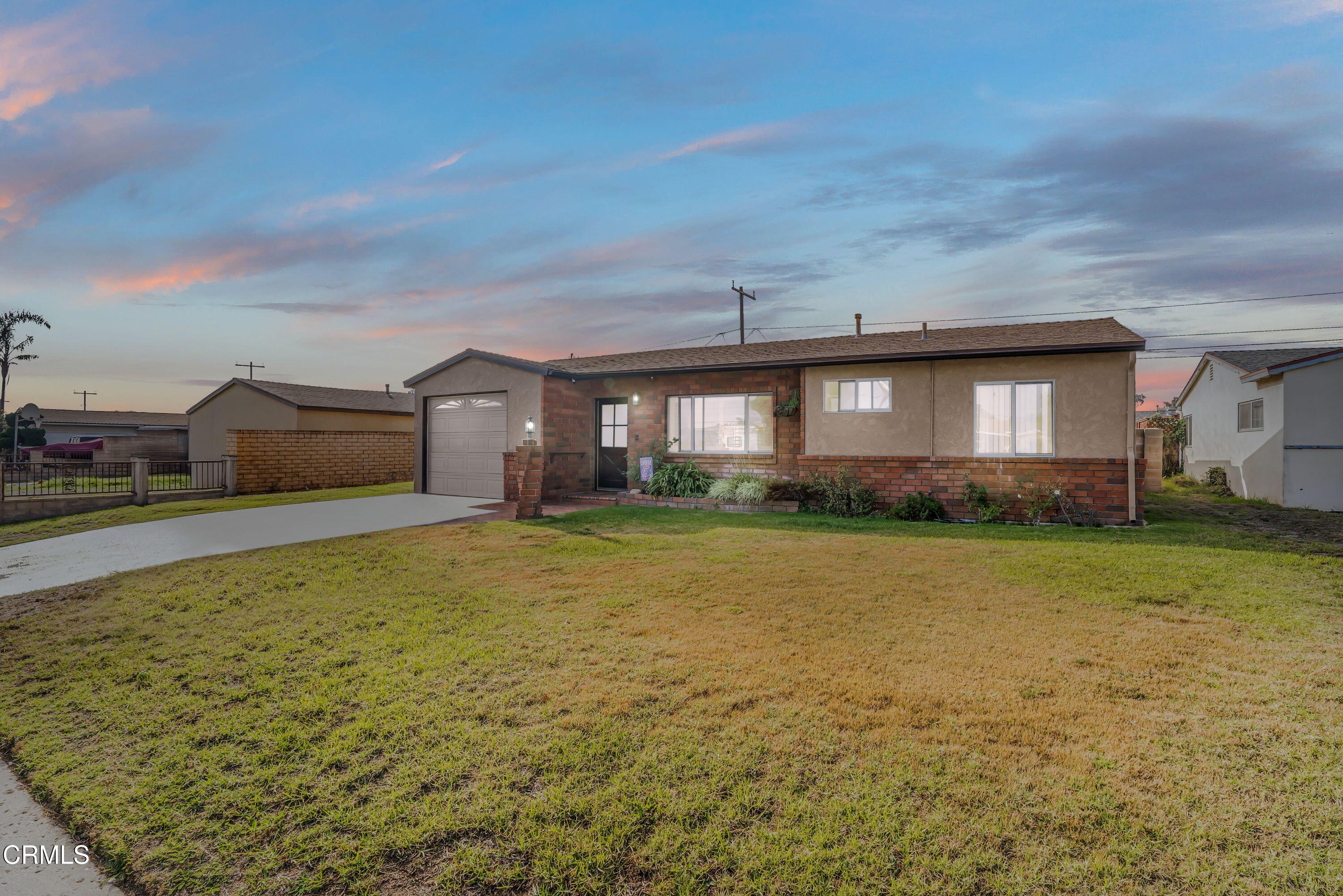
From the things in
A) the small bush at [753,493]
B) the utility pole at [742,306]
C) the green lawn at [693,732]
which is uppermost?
the utility pole at [742,306]

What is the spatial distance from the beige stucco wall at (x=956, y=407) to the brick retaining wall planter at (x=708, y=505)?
53.7 inches

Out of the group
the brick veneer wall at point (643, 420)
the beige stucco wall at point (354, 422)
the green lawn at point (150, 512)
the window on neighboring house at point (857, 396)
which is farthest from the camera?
the beige stucco wall at point (354, 422)

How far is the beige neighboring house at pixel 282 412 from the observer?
2048 cm

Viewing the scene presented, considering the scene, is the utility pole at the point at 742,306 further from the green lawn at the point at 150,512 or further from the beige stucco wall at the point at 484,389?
the green lawn at the point at 150,512

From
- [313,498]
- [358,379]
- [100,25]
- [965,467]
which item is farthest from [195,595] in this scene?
[358,379]

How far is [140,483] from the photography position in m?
13.7

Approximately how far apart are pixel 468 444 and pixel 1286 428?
779 inches

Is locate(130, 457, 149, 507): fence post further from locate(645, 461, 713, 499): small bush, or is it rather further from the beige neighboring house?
locate(645, 461, 713, 499): small bush

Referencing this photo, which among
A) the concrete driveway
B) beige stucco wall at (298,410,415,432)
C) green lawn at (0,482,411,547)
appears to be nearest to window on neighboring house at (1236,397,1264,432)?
the concrete driveway

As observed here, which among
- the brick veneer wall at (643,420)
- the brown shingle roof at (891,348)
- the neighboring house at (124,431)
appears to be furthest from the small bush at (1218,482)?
the neighboring house at (124,431)

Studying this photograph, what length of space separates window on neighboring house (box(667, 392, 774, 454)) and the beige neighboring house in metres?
10.3

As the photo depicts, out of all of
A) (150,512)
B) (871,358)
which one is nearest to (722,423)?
(871,358)

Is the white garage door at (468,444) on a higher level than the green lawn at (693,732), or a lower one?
higher

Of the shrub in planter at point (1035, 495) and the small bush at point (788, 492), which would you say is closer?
the shrub in planter at point (1035, 495)
